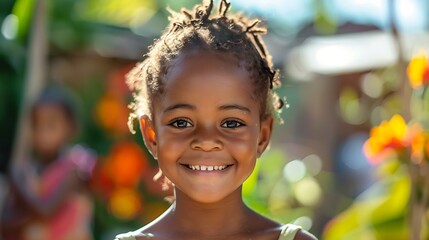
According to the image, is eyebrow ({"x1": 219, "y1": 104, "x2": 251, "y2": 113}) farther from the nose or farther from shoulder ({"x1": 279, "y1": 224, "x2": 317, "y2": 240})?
shoulder ({"x1": 279, "y1": 224, "x2": 317, "y2": 240})

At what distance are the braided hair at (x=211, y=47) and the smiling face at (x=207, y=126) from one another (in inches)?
1.0

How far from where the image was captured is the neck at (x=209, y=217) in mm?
2553

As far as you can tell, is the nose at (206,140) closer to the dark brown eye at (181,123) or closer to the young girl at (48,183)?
the dark brown eye at (181,123)

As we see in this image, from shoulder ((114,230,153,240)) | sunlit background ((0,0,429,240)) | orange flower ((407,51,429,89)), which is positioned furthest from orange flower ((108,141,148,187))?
shoulder ((114,230,153,240))

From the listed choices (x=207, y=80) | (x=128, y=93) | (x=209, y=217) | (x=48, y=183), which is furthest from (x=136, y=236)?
(x=128, y=93)

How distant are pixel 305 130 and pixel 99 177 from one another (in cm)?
185

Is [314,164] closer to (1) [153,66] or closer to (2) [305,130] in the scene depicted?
(2) [305,130]

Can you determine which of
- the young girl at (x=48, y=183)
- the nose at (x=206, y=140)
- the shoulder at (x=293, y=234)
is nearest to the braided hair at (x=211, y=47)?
the nose at (x=206, y=140)

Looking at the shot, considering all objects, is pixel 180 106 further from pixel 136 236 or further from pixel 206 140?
pixel 136 236

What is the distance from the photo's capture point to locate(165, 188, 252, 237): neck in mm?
2553

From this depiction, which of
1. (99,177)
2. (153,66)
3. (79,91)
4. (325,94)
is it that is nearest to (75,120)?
(99,177)

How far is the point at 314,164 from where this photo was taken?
6582mm

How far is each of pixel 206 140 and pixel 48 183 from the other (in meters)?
3.46

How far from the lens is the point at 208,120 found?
2.46 metres
